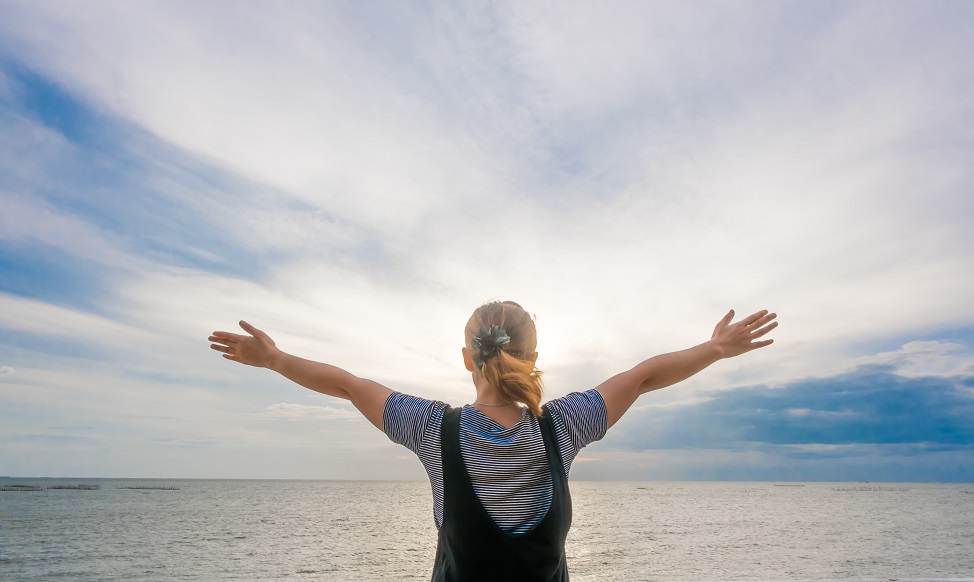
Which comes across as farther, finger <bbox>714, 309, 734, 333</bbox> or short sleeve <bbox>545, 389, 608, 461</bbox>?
finger <bbox>714, 309, 734, 333</bbox>

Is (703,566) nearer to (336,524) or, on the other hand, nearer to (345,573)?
(345,573)

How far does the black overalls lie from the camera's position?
1696 millimetres

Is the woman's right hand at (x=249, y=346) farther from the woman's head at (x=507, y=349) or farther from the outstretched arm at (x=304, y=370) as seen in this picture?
the woman's head at (x=507, y=349)

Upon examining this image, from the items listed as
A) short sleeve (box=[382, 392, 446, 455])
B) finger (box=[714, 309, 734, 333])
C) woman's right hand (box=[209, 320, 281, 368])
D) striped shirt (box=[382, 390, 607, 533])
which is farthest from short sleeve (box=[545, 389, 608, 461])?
woman's right hand (box=[209, 320, 281, 368])

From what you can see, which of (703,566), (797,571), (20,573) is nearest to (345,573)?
(20,573)

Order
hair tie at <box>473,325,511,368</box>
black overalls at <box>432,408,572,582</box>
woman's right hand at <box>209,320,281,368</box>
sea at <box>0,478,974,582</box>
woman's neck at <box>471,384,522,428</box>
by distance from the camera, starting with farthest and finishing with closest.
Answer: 1. sea at <box>0,478,974,582</box>
2. woman's right hand at <box>209,320,281,368</box>
3. hair tie at <box>473,325,511,368</box>
4. woman's neck at <box>471,384,522,428</box>
5. black overalls at <box>432,408,572,582</box>

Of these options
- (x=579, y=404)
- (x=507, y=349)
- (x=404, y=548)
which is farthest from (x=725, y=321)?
(x=404, y=548)

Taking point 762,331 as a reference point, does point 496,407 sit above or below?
below

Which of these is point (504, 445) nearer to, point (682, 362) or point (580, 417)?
point (580, 417)

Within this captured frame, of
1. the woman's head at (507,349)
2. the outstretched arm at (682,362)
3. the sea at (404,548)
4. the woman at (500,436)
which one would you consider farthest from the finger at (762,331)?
the sea at (404,548)

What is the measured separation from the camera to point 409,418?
193cm

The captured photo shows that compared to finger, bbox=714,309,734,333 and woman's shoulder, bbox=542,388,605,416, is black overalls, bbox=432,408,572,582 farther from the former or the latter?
finger, bbox=714,309,734,333

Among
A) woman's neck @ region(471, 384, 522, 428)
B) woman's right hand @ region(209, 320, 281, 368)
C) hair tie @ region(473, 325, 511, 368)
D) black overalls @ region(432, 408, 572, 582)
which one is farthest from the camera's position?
woman's right hand @ region(209, 320, 281, 368)

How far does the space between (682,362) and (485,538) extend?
99 centimetres
